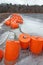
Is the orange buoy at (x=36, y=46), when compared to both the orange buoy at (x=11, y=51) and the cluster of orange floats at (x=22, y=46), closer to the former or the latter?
the cluster of orange floats at (x=22, y=46)

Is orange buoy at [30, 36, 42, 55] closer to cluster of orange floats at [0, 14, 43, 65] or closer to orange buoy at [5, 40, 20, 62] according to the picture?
cluster of orange floats at [0, 14, 43, 65]

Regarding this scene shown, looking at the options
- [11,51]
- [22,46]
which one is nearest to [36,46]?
[22,46]

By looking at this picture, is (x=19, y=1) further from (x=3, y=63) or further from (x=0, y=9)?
(x=3, y=63)

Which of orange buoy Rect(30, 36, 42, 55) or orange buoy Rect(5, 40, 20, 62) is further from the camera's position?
orange buoy Rect(30, 36, 42, 55)

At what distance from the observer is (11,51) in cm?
400

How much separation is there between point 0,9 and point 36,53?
11437 millimetres

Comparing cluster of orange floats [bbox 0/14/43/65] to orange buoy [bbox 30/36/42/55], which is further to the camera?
orange buoy [bbox 30/36/42/55]

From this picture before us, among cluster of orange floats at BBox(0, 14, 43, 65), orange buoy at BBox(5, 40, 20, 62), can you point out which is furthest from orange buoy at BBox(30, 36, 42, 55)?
orange buoy at BBox(5, 40, 20, 62)

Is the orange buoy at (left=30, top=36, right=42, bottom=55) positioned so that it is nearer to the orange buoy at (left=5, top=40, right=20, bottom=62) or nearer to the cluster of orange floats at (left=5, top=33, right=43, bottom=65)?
the cluster of orange floats at (left=5, top=33, right=43, bottom=65)

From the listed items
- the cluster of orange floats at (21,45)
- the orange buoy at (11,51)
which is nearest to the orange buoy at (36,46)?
the cluster of orange floats at (21,45)

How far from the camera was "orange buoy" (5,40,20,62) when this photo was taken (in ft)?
13.1

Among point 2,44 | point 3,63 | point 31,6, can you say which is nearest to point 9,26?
point 2,44

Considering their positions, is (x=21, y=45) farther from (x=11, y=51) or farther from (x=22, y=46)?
(x=11, y=51)

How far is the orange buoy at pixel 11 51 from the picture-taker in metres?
3.99
